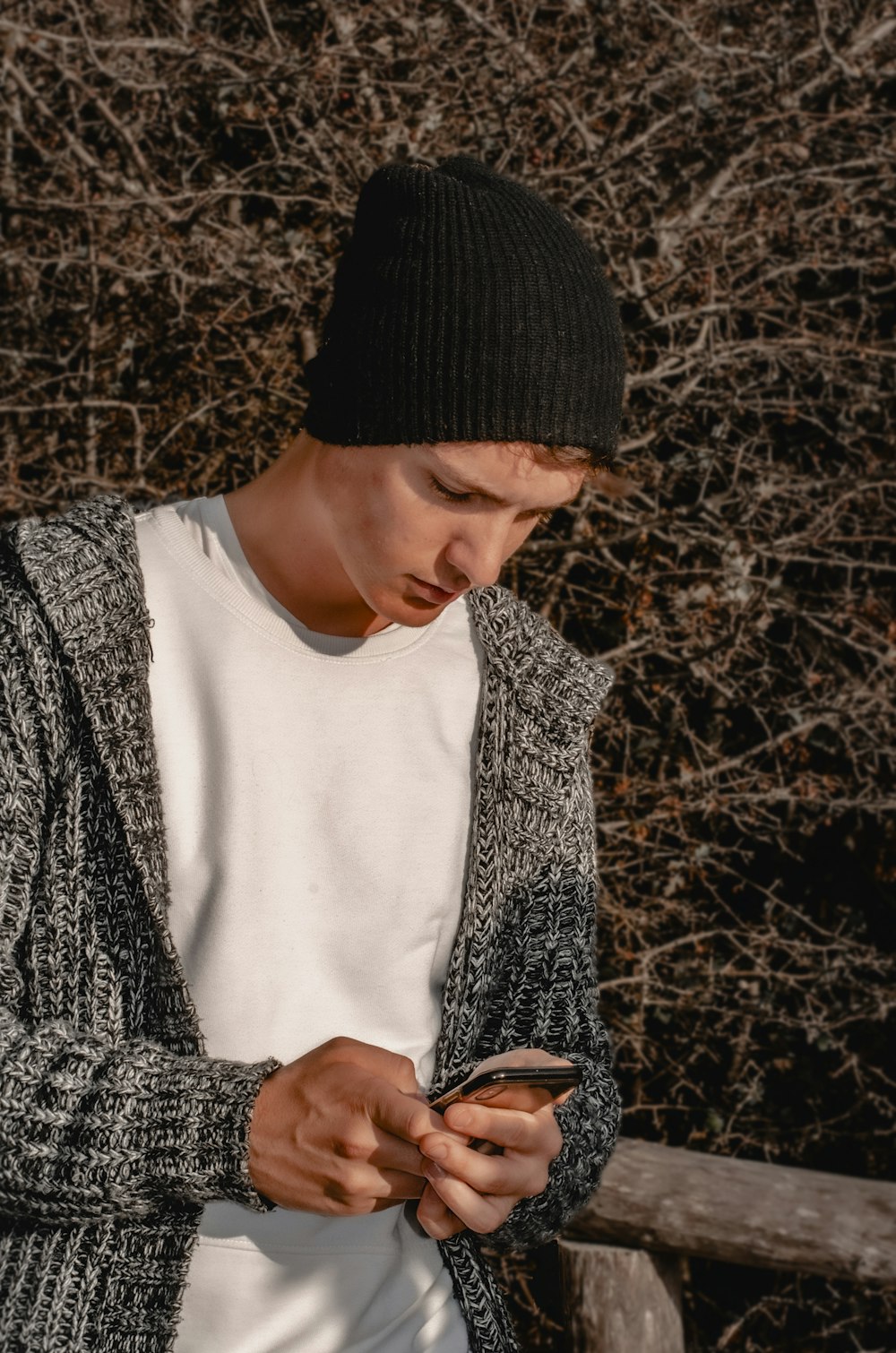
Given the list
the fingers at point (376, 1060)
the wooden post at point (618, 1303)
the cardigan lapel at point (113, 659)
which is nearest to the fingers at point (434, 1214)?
the fingers at point (376, 1060)

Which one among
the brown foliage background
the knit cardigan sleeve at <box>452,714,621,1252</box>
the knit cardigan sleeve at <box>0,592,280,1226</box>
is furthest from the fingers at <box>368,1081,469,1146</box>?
the brown foliage background

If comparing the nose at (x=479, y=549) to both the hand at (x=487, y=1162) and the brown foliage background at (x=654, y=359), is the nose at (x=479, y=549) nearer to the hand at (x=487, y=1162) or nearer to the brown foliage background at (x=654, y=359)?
the hand at (x=487, y=1162)

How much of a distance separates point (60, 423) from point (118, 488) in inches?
9.8

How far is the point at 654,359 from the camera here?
326 centimetres

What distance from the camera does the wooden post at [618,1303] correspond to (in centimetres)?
253

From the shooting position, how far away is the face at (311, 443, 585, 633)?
139 cm

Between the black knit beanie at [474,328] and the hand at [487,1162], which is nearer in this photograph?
the hand at [487,1162]

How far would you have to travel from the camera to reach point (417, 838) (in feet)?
5.17

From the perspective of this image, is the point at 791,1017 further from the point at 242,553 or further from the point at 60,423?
the point at 60,423

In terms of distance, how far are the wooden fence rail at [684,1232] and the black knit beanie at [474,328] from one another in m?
1.79

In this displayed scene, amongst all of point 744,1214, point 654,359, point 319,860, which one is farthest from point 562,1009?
point 654,359

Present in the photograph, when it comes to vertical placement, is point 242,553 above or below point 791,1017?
above

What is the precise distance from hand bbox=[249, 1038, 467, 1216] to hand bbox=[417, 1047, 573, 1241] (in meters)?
0.02

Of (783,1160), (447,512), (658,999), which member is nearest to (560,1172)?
(447,512)
